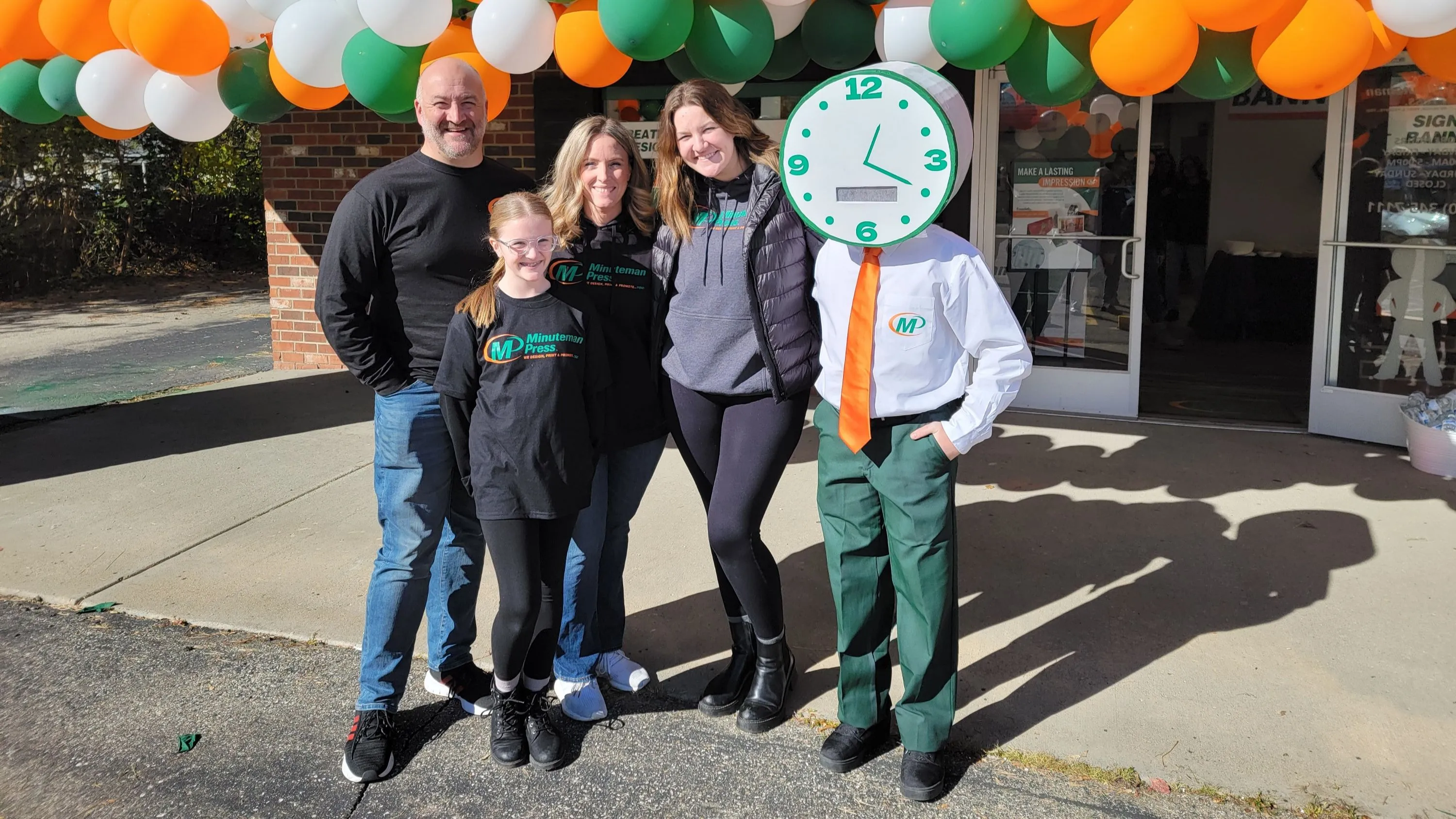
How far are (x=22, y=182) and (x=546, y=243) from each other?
1410 centimetres

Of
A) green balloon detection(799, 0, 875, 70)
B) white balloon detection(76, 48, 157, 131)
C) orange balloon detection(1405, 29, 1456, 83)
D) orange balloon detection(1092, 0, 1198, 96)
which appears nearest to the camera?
orange balloon detection(1092, 0, 1198, 96)

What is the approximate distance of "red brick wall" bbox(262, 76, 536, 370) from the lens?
7.21 m

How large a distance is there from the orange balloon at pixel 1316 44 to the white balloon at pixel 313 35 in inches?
119

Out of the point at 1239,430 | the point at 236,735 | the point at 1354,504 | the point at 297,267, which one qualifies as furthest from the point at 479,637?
the point at 297,267

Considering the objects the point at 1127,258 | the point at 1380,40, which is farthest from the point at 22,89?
the point at 1127,258

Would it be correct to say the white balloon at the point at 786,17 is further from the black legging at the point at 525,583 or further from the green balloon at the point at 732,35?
the black legging at the point at 525,583

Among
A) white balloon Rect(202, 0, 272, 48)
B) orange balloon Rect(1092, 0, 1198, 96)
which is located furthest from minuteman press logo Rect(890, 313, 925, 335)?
white balloon Rect(202, 0, 272, 48)

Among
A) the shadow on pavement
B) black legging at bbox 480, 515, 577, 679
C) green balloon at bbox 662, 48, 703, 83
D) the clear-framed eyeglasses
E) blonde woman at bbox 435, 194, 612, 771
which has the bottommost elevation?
the shadow on pavement

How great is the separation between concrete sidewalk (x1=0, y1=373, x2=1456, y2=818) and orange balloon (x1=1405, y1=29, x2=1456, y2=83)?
1693mm

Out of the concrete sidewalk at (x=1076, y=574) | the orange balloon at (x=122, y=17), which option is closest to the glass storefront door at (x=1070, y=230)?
the concrete sidewalk at (x=1076, y=574)

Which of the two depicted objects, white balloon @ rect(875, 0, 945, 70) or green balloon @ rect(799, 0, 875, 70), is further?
green balloon @ rect(799, 0, 875, 70)

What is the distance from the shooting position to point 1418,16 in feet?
10.3

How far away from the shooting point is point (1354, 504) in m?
4.64

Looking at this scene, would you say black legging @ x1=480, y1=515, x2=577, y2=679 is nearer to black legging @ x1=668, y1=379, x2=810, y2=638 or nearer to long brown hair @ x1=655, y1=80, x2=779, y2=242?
black legging @ x1=668, y1=379, x2=810, y2=638
